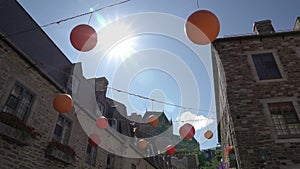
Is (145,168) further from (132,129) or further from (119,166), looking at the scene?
(119,166)

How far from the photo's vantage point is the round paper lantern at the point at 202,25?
3.23 meters

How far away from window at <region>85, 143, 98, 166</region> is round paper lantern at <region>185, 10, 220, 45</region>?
8.09m

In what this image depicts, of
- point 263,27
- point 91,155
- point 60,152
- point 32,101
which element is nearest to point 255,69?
point 263,27

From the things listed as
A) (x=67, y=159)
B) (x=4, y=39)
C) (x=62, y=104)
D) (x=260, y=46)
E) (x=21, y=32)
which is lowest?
(x=67, y=159)

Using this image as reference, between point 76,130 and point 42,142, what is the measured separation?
2.03 metres

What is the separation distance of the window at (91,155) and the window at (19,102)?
389 cm

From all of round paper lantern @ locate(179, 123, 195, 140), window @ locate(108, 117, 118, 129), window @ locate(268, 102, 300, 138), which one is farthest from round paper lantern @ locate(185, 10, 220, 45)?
window @ locate(108, 117, 118, 129)

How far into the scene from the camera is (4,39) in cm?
576

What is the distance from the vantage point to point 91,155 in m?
9.66

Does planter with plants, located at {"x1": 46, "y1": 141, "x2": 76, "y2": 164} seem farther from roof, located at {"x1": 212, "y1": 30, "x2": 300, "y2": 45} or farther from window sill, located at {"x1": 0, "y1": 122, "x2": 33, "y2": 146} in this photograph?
roof, located at {"x1": 212, "y1": 30, "x2": 300, "y2": 45}

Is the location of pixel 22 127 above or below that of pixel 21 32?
below

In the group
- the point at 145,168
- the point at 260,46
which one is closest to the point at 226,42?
the point at 260,46

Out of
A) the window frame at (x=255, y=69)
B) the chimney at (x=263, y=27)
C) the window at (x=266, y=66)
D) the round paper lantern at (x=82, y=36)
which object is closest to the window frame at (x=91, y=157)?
the round paper lantern at (x=82, y=36)

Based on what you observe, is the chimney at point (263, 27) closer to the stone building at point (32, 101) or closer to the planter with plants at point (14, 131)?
the stone building at point (32, 101)
